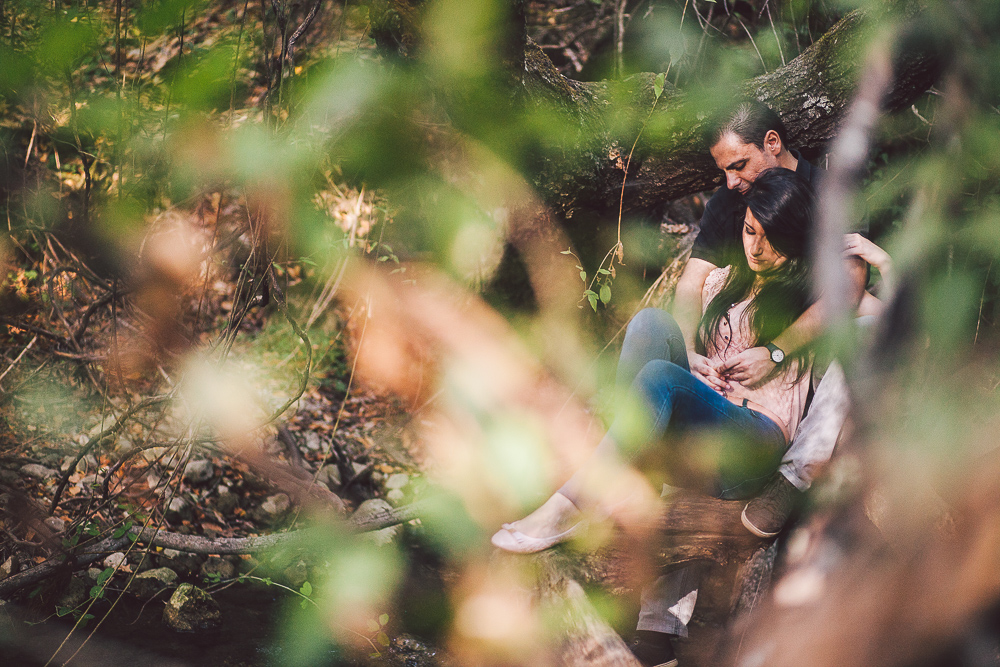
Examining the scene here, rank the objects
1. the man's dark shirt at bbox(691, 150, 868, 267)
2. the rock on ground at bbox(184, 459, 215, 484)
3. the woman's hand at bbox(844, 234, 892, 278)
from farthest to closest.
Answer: the rock on ground at bbox(184, 459, 215, 484) < the man's dark shirt at bbox(691, 150, 868, 267) < the woman's hand at bbox(844, 234, 892, 278)

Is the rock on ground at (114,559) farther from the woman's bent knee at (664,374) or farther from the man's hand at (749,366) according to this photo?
the man's hand at (749,366)

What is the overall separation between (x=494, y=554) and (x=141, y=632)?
45.8 inches

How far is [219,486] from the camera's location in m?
2.66

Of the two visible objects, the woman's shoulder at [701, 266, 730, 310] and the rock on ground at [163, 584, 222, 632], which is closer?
the woman's shoulder at [701, 266, 730, 310]

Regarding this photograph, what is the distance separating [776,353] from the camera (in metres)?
1.65

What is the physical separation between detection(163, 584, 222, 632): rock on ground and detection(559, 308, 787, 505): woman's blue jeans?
1278 millimetres

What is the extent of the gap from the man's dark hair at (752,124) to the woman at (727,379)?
0.58ft

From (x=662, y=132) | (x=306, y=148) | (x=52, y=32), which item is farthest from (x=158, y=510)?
(x=662, y=132)

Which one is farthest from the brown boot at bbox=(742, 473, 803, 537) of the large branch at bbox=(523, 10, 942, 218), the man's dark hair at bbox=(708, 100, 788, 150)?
the large branch at bbox=(523, 10, 942, 218)

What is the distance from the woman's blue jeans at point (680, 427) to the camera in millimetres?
1652

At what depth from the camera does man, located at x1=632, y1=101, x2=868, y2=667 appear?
1.59 metres

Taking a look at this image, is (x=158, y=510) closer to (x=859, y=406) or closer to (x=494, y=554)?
(x=494, y=554)

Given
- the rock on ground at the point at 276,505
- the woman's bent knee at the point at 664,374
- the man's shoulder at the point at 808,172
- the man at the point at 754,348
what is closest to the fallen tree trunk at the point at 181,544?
the rock on ground at the point at 276,505

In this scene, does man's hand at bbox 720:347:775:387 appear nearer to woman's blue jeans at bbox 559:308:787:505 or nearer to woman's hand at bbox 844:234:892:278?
woman's blue jeans at bbox 559:308:787:505
